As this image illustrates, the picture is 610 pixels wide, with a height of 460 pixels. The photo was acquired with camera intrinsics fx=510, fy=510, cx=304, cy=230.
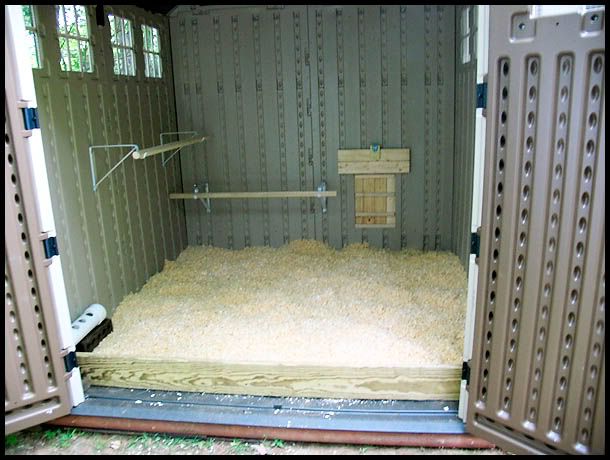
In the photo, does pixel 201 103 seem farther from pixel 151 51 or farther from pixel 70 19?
pixel 70 19

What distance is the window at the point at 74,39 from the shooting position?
9.10ft

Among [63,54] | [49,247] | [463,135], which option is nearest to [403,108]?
[463,135]

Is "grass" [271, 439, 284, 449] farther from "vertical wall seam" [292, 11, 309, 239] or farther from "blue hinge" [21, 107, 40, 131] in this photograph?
"vertical wall seam" [292, 11, 309, 239]

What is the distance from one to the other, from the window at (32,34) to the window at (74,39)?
0.18m

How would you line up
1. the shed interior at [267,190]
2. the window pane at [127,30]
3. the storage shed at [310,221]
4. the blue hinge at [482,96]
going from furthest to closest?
the window pane at [127,30] → the shed interior at [267,190] → the blue hinge at [482,96] → the storage shed at [310,221]

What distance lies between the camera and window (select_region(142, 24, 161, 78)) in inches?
150

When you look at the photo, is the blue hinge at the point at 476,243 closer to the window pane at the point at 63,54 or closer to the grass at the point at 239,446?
the grass at the point at 239,446

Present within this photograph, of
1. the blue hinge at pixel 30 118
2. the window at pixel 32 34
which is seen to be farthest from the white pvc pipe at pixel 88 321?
the window at pixel 32 34

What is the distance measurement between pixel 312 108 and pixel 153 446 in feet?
9.30

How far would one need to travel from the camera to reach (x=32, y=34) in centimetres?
254

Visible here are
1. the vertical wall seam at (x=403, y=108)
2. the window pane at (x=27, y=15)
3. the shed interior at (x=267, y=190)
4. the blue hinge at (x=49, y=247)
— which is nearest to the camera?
the blue hinge at (x=49, y=247)

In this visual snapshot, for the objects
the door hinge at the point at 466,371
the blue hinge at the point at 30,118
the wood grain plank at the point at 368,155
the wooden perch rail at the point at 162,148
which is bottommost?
the door hinge at the point at 466,371

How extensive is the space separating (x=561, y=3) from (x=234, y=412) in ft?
6.84

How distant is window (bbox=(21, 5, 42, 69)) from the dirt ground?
5.83 ft
